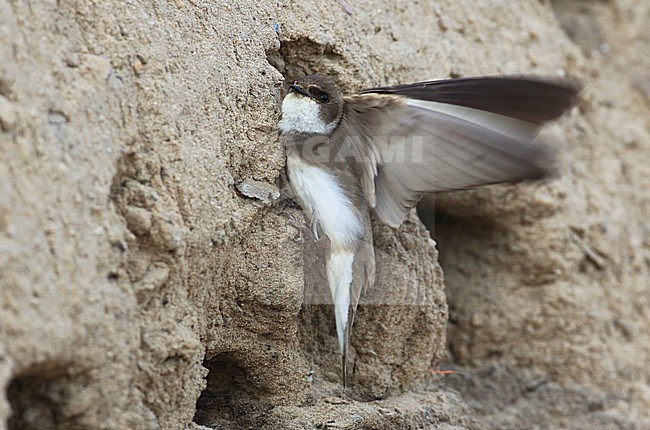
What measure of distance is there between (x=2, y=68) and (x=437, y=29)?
2.16 metres

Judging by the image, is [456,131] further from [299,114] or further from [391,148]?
[299,114]

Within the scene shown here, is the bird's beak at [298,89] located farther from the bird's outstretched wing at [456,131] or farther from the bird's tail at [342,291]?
the bird's tail at [342,291]

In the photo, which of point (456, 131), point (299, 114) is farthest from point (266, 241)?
point (456, 131)

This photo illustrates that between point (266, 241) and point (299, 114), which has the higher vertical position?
point (299, 114)

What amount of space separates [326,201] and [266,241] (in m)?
0.33

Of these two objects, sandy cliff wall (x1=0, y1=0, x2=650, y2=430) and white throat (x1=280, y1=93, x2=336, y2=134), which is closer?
sandy cliff wall (x1=0, y1=0, x2=650, y2=430)

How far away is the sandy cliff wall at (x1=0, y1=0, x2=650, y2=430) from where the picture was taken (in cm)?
195

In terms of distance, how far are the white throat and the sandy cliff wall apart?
2.7 inches

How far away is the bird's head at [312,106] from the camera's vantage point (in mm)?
2859

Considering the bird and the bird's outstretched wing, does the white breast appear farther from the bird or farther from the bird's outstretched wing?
the bird's outstretched wing

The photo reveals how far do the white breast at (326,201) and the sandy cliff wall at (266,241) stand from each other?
0.07 m

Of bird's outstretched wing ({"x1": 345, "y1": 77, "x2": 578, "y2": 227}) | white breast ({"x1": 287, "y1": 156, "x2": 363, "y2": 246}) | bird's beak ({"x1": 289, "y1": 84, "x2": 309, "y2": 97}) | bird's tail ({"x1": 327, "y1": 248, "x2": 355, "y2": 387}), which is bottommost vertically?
bird's tail ({"x1": 327, "y1": 248, "x2": 355, "y2": 387})

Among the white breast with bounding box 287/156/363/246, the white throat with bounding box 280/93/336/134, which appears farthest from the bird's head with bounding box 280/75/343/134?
the white breast with bounding box 287/156/363/246

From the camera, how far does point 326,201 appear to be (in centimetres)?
294
